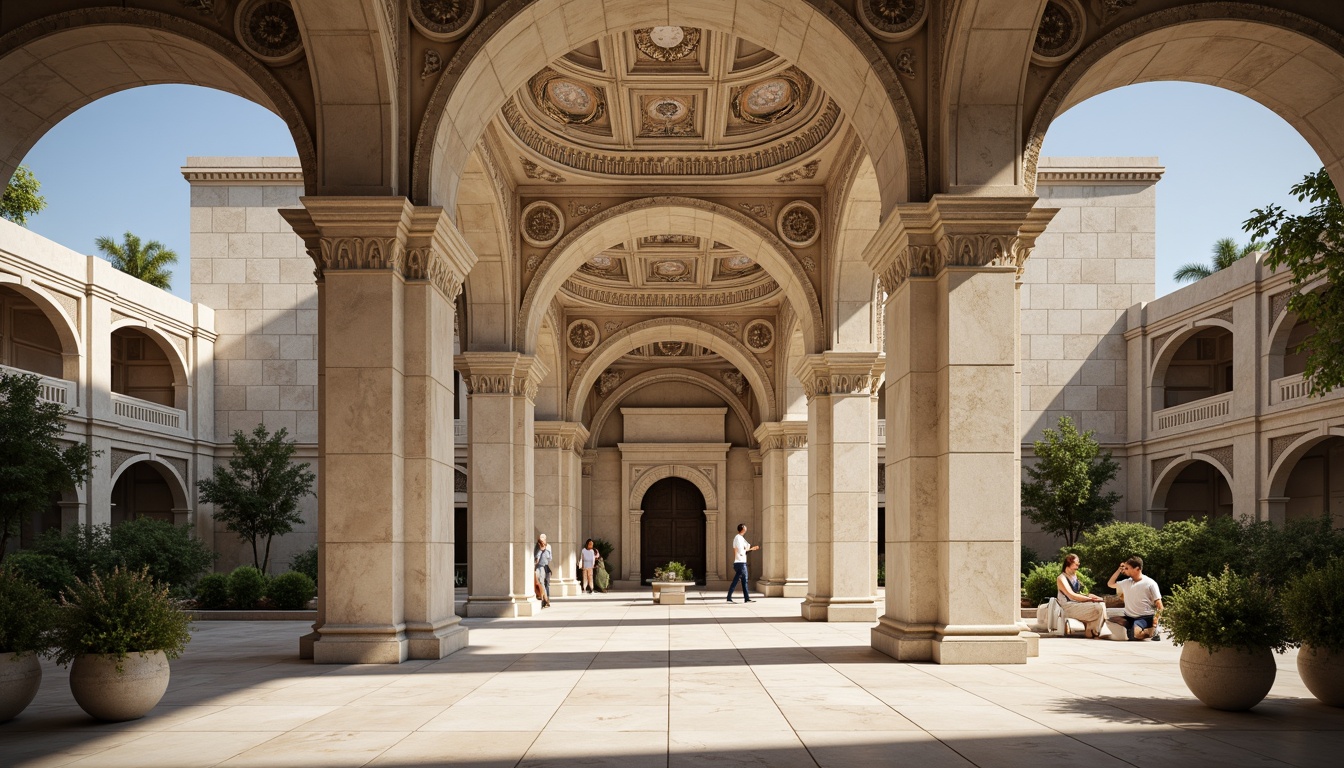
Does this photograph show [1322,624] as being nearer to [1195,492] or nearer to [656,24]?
[656,24]

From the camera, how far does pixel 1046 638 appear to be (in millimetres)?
13773

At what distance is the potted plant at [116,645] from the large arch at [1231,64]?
28.4 feet

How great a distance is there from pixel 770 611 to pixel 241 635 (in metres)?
9.34

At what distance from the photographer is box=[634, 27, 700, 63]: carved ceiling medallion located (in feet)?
50.3

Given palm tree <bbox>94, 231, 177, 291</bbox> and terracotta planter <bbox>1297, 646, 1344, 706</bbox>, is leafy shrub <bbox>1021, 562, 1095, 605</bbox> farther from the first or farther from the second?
palm tree <bbox>94, 231, 177, 291</bbox>


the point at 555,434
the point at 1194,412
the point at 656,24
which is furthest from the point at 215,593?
the point at 1194,412

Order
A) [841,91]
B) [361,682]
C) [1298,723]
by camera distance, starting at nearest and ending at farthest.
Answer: [1298,723]
[361,682]
[841,91]

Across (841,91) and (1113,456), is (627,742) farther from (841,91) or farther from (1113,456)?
(1113,456)

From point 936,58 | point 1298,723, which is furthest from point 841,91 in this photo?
point 1298,723

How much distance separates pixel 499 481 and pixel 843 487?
19.1 ft

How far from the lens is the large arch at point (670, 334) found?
89.7ft

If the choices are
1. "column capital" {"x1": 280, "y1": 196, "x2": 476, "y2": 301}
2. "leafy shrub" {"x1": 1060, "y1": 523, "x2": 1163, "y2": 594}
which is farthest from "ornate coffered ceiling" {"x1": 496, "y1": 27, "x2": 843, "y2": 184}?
"leafy shrub" {"x1": 1060, "y1": 523, "x2": 1163, "y2": 594}

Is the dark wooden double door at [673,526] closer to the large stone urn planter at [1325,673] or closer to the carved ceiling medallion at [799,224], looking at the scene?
the carved ceiling medallion at [799,224]

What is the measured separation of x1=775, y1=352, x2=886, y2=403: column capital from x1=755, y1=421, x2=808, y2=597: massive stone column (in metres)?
7.08
